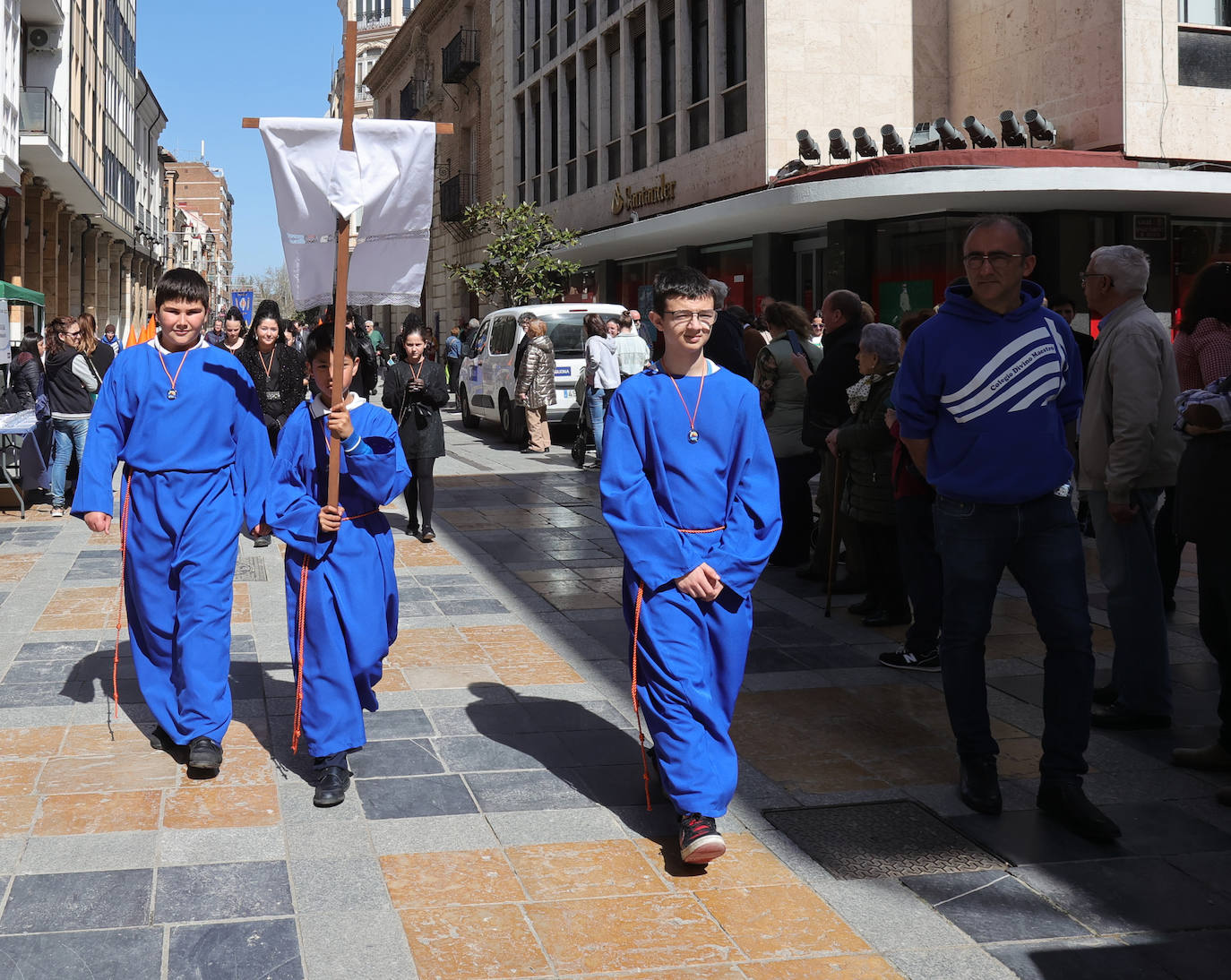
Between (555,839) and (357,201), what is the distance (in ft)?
7.61

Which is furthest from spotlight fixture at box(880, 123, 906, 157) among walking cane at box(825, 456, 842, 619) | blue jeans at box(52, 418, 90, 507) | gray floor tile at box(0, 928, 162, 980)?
gray floor tile at box(0, 928, 162, 980)

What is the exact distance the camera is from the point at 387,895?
3.97 meters

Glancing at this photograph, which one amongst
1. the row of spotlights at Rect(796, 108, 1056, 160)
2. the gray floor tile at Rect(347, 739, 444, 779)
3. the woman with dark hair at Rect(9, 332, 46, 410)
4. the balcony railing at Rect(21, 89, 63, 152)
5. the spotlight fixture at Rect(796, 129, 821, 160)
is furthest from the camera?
the balcony railing at Rect(21, 89, 63, 152)

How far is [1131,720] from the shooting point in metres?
5.63

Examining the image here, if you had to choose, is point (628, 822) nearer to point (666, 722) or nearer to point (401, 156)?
point (666, 722)

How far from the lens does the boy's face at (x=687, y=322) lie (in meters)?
4.47

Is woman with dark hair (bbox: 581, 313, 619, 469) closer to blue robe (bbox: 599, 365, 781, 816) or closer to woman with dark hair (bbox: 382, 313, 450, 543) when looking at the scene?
woman with dark hair (bbox: 382, 313, 450, 543)

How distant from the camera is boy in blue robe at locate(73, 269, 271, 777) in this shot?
5.23 m

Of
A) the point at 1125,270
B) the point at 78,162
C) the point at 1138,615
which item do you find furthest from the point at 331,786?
the point at 78,162

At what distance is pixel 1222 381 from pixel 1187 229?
16471 millimetres

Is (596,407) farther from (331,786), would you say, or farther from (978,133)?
(331,786)

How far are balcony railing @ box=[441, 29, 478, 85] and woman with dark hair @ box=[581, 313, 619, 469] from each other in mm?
27004

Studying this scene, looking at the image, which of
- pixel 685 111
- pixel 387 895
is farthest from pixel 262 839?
pixel 685 111

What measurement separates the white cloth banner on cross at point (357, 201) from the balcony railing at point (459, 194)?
37.1 metres
